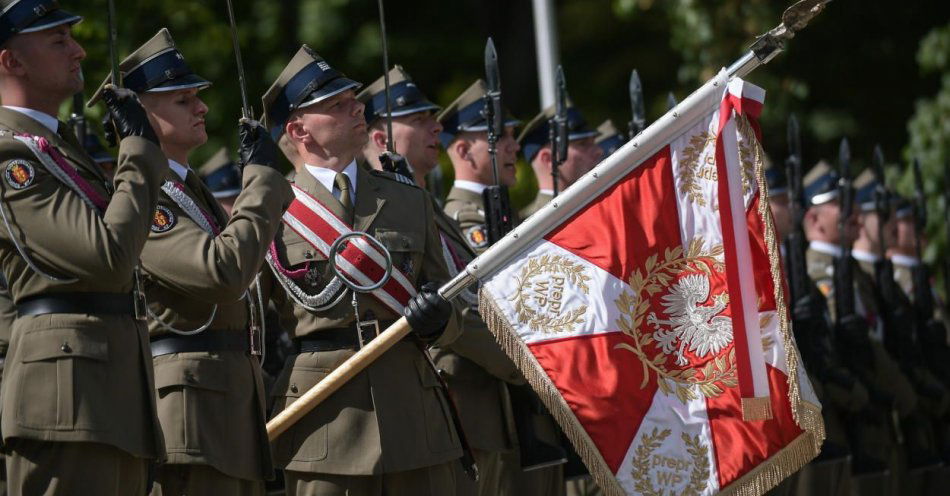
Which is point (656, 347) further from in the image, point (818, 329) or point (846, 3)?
point (846, 3)

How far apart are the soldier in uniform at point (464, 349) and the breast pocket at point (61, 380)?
1.82 m

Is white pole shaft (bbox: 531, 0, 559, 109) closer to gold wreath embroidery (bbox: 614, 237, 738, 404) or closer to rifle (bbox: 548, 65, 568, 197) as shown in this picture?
rifle (bbox: 548, 65, 568, 197)

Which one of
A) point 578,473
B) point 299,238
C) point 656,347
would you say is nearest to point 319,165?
point 299,238

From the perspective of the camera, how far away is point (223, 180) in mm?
7484

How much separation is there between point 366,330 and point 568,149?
321cm

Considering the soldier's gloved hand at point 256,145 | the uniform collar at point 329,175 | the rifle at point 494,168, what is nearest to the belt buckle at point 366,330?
the uniform collar at point 329,175

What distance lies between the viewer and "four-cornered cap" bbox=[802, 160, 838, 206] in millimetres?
9914

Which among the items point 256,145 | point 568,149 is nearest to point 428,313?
point 256,145

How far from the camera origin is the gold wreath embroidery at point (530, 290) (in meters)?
5.35

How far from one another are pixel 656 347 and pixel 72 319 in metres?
1.93

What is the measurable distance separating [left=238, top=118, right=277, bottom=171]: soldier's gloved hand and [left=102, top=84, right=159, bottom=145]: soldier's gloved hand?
0.45 meters

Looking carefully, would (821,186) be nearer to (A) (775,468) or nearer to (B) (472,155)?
(B) (472,155)

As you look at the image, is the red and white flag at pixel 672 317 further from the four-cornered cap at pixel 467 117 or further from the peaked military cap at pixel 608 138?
the peaked military cap at pixel 608 138

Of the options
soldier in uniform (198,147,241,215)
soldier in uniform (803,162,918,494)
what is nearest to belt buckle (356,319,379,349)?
soldier in uniform (198,147,241,215)
